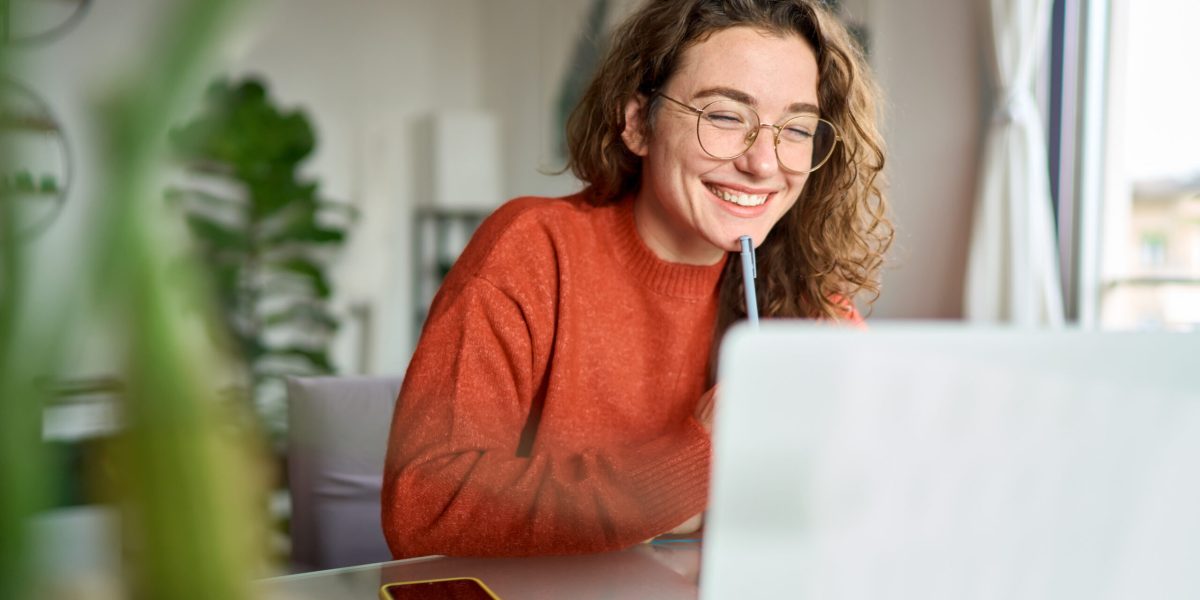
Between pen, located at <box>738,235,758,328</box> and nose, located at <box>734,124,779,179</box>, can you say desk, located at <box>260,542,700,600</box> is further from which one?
nose, located at <box>734,124,779,179</box>

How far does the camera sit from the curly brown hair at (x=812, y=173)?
4.25 feet

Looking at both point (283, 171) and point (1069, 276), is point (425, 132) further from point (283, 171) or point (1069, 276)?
point (1069, 276)

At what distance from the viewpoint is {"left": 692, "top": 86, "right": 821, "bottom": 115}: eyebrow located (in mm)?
1239

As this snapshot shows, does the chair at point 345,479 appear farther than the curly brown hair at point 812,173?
Yes

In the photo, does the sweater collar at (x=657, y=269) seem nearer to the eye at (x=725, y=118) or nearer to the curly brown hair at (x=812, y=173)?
the curly brown hair at (x=812, y=173)

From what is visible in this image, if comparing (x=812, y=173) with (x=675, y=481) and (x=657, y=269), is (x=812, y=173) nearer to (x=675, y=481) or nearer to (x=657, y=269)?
(x=657, y=269)

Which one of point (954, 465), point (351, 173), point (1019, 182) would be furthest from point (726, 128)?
point (351, 173)

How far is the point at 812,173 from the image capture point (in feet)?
4.62

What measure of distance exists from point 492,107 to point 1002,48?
9.22 feet

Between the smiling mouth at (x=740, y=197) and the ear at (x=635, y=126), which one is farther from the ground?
the ear at (x=635, y=126)

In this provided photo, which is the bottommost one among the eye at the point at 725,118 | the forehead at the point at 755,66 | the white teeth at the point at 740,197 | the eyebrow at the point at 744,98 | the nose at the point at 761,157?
the white teeth at the point at 740,197

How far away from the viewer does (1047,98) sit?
9.36 ft

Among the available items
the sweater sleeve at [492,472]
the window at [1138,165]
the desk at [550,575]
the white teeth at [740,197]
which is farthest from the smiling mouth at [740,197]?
the window at [1138,165]

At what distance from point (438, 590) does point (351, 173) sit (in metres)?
4.10
